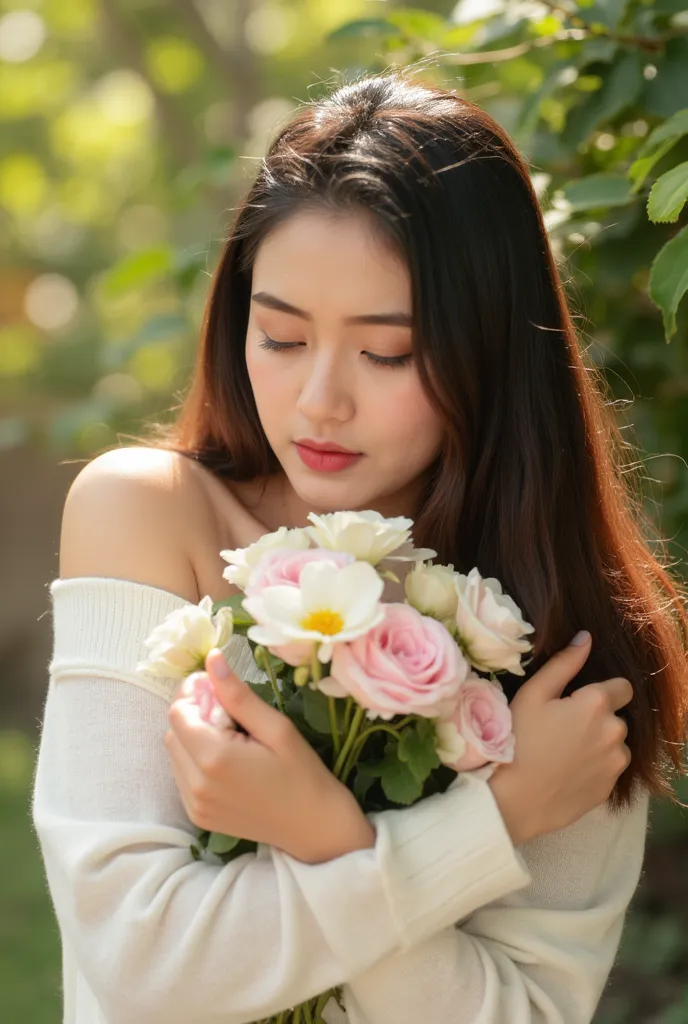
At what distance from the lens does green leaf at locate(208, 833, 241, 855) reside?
1625 mm

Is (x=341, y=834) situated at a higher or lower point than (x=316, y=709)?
lower

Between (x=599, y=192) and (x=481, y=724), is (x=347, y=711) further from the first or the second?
(x=599, y=192)

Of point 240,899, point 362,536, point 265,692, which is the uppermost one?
point 362,536

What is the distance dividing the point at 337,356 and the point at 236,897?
0.72m

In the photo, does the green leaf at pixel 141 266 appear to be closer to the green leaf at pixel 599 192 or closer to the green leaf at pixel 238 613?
the green leaf at pixel 599 192

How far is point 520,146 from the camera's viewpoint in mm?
2588

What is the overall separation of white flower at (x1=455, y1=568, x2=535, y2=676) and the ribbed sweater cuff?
7.3 inches

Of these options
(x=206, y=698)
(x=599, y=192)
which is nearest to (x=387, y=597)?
(x=206, y=698)

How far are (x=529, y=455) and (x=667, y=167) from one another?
71 centimetres

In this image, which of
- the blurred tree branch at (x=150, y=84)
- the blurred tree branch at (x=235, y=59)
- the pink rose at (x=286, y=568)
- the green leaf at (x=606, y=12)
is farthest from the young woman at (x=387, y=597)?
the blurred tree branch at (x=150, y=84)

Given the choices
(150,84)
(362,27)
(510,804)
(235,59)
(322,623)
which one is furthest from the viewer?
(150,84)

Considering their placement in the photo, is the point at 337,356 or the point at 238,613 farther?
the point at 337,356

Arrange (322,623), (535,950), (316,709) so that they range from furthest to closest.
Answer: (535,950)
(316,709)
(322,623)

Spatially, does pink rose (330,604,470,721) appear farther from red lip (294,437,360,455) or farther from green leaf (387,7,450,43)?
green leaf (387,7,450,43)
